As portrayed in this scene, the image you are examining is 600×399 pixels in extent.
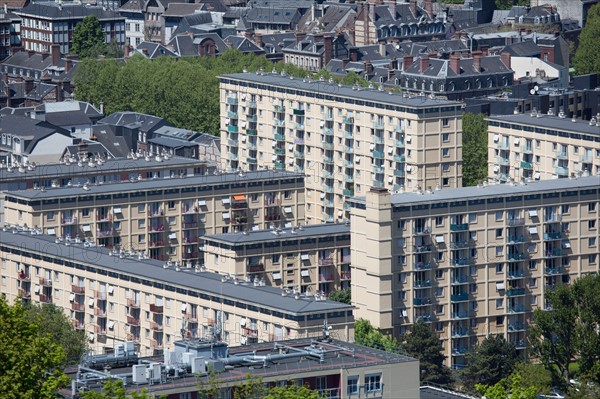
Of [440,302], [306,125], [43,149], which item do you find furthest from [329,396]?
[43,149]

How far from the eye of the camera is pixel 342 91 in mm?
175875

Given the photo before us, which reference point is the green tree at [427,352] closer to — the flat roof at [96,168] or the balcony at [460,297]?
the balcony at [460,297]

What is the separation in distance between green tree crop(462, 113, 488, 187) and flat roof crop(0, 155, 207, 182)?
77.8ft

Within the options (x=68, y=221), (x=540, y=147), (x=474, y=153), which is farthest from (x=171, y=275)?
(x=474, y=153)

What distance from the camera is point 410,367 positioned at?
9506 cm

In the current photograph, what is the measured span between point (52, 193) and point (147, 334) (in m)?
26.0

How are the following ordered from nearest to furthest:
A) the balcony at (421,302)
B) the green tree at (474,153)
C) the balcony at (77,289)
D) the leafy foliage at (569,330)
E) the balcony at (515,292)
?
the leafy foliage at (569,330), the balcony at (77,289), the balcony at (421,302), the balcony at (515,292), the green tree at (474,153)

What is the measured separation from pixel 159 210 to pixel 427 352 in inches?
1211

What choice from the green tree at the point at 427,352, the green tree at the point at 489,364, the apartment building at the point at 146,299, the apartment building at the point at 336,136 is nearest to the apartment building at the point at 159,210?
the apartment building at the point at 146,299

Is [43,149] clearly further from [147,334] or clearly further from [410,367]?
[410,367]

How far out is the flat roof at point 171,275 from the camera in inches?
4658

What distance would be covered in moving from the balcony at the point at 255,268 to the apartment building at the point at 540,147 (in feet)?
84.6

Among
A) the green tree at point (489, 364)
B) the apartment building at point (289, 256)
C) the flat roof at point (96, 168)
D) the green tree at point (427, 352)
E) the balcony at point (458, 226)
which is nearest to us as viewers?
the green tree at point (489, 364)

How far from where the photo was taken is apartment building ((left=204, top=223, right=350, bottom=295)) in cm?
13850
